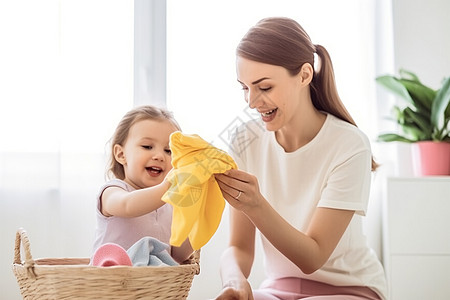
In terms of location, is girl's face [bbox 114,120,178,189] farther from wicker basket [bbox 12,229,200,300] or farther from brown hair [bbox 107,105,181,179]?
wicker basket [bbox 12,229,200,300]

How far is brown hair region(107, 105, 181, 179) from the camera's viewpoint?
1.71 meters

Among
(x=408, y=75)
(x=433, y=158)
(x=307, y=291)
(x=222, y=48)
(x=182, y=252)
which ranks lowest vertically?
(x=307, y=291)


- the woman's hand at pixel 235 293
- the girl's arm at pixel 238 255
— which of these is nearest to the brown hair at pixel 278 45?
the girl's arm at pixel 238 255

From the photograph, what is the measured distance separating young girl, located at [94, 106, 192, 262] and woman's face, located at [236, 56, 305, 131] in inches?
10.2

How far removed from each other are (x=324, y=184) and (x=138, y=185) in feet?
1.69

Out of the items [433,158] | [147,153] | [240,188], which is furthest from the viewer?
[433,158]

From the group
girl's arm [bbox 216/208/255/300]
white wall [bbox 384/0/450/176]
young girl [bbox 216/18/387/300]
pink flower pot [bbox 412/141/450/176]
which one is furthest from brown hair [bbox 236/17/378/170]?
white wall [bbox 384/0/450/176]

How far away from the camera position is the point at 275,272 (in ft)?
5.68

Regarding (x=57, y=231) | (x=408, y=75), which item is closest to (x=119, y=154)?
(x=57, y=231)

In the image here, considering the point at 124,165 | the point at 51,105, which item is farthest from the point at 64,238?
the point at 124,165

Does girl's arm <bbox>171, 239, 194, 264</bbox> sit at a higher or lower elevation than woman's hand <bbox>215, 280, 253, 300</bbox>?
higher

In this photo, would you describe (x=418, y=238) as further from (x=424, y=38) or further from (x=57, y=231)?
(x=57, y=231)

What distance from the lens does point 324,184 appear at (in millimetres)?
1667

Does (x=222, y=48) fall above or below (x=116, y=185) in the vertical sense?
above
